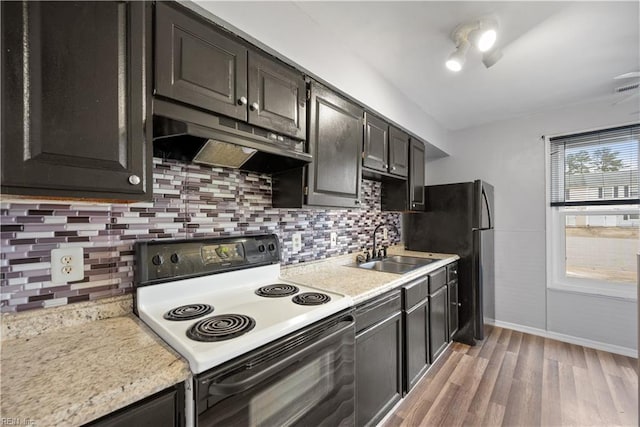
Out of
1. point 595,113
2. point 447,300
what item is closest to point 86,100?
point 447,300

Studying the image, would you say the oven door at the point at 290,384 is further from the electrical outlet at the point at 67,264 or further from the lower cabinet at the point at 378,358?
the electrical outlet at the point at 67,264

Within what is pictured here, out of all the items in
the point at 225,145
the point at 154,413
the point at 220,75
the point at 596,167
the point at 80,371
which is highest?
the point at 220,75

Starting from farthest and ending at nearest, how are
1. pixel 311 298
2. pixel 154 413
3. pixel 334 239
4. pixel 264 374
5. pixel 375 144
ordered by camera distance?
pixel 334 239, pixel 375 144, pixel 311 298, pixel 264 374, pixel 154 413

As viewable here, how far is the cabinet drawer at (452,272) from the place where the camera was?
2.46 m

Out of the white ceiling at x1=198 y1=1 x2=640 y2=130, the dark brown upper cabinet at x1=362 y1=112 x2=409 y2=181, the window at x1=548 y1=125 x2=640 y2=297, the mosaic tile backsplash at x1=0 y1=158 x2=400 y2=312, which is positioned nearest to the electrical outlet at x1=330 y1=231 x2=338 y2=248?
the mosaic tile backsplash at x1=0 y1=158 x2=400 y2=312

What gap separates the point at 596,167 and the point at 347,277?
285 cm

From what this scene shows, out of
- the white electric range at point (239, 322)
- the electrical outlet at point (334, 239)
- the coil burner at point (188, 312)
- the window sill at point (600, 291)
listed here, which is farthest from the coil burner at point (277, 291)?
the window sill at point (600, 291)

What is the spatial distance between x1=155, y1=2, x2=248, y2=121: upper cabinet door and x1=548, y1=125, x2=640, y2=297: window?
10.8 ft

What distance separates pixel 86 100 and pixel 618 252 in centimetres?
401

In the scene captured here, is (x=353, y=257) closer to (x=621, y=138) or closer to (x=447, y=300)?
(x=447, y=300)

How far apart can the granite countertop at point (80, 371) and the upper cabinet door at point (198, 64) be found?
85cm

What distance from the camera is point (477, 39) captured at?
5.10 feet

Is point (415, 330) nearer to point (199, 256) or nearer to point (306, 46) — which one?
point (199, 256)

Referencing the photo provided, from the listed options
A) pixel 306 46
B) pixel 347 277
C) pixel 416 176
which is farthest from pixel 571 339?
pixel 306 46
